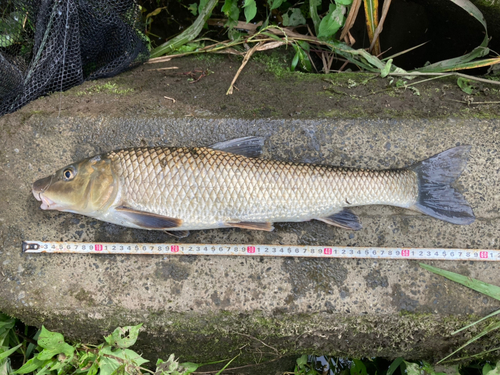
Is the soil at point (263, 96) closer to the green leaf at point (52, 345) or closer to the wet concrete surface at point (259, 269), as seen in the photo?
the wet concrete surface at point (259, 269)

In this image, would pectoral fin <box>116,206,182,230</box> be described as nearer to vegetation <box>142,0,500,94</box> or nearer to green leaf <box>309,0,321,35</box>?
vegetation <box>142,0,500,94</box>

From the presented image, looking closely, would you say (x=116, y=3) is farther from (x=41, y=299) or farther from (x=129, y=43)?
(x=41, y=299)

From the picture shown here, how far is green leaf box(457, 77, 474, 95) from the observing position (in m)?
2.70

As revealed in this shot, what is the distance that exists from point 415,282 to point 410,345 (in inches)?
16.7

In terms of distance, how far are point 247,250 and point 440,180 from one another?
1406 mm

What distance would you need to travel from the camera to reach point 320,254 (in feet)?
8.09

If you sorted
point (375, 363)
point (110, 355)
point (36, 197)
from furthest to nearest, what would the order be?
point (375, 363) → point (36, 197) → point (110, 355)

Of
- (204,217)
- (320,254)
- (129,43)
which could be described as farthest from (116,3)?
(320,254)

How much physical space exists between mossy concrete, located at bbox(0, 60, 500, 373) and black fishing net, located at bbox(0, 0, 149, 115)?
0.53ft

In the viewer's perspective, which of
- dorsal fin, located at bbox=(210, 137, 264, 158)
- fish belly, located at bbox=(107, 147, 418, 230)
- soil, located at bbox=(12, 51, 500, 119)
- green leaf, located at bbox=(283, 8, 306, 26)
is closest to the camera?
fish belly, located at bbox=(107, 147, 418, 230)

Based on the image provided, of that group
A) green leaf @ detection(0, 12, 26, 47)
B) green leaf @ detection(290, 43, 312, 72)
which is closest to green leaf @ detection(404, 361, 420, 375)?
green leaf @ detection(290, 43, 312, 72)

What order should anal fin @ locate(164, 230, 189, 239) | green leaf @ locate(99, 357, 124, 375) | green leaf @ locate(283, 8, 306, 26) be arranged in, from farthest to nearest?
green leaf @ locate(283, 8, 306, 26) → anal fin @ locate(164, 230, 189, 239) → green leaf @ locate(99, 357, 124, 375)

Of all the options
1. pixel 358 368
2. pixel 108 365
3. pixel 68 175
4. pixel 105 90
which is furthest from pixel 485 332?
pixel 105 90

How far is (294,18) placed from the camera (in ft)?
10.1
